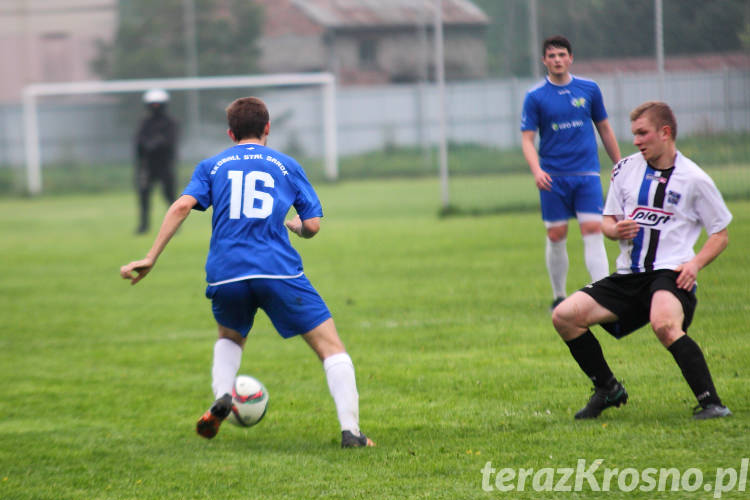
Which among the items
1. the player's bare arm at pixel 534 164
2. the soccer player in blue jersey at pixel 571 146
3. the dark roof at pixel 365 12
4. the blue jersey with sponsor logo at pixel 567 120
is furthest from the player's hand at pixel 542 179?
the dark roof at pixel 365 12

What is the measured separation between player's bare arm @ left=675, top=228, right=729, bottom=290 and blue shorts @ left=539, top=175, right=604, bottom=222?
Result: 3.28 m

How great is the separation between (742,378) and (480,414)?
5.05ft

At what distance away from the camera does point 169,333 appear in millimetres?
8797

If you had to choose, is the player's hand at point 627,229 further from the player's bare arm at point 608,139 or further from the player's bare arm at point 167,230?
the player's bare arm at point 608,139

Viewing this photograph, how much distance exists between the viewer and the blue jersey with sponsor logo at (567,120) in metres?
8.21

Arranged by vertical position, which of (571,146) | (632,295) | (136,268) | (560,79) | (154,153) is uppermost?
(560,79)

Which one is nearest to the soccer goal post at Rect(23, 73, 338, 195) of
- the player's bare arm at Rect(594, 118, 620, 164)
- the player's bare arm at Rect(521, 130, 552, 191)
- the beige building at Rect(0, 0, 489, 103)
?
the beige building at Rect(0, 0, 489, 103)

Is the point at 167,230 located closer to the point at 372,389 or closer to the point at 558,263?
the point at 372,389

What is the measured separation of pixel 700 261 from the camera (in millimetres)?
4930

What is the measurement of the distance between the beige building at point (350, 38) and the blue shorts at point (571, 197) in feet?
83.7

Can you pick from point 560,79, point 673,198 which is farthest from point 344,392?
point 560,79

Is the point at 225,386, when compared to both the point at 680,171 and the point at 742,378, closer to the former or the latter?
the point at 680,171

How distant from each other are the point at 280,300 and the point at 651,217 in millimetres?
1875

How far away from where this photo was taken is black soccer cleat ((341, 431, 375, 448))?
4.96 m
